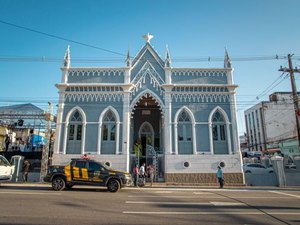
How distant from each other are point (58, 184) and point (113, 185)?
3.30m

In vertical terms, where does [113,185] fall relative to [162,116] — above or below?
below

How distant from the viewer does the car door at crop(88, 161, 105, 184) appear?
12.6m

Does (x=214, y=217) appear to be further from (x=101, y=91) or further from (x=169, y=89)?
(x=101, y=91)

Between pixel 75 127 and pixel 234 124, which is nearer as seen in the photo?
pixel 234 124

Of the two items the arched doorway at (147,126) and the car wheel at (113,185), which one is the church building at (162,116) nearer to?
the arched doorway at (147,126)

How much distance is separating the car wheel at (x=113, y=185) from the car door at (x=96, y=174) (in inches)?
16.5

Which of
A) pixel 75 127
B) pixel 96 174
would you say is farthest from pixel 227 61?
pixel 96 174

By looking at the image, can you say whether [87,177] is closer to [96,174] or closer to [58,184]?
[96,174]

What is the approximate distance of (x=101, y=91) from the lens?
20.3 meters

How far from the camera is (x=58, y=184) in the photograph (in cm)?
1266

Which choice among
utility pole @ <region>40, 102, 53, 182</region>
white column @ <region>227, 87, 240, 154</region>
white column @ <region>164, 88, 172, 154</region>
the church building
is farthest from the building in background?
utility pole @ <region>40, 102, 53, 182</region>

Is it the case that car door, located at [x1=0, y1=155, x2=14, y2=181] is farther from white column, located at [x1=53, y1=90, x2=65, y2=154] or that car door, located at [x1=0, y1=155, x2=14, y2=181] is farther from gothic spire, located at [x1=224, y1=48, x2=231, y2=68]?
gothic spire, located at [x1=224, y1=48, x2=231, y2=68]

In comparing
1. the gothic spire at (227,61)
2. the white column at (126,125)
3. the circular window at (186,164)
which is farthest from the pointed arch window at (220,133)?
the white column at (126,125)

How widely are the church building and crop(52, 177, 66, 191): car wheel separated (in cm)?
632
